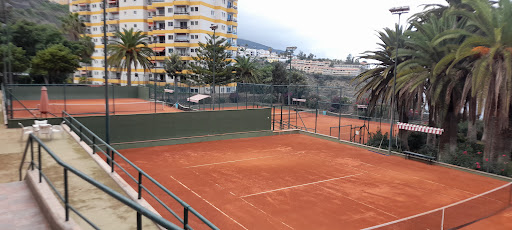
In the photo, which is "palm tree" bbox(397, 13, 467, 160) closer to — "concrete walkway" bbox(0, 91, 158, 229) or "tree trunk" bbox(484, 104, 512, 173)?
"tree trunk" bbox(484, 104, 512, 173)

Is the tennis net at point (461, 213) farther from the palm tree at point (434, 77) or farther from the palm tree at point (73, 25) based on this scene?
the palm tree at point (73, 25)

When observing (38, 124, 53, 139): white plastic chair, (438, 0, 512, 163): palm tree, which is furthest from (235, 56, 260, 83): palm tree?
(38, 124, 53, 139): white plastic chair

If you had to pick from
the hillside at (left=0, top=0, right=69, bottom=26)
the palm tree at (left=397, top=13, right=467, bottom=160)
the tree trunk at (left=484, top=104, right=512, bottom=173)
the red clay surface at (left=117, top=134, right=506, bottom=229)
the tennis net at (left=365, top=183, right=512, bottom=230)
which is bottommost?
the red clay surface at (left=117, top=134, right=506, bottom=229)

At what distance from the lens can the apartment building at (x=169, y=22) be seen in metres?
71.4

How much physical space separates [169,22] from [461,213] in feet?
229

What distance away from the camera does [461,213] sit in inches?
478

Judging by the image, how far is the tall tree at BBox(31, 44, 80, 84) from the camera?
46.1 metres

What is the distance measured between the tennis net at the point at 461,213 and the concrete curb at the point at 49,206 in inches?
287

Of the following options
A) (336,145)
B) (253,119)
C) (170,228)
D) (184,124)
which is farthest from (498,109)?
(170,228)

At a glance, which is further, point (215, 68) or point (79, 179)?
point (215, 68)

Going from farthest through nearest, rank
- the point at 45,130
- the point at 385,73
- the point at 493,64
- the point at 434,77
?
the point at 385,73 → the point at 434,77 → the point at 493,64 → the point at 45,130

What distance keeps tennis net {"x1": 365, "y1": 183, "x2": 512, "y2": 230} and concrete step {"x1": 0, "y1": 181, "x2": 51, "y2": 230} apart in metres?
7.69

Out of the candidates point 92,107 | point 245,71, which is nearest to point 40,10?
point 245,71

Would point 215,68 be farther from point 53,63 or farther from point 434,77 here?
point 434,77
